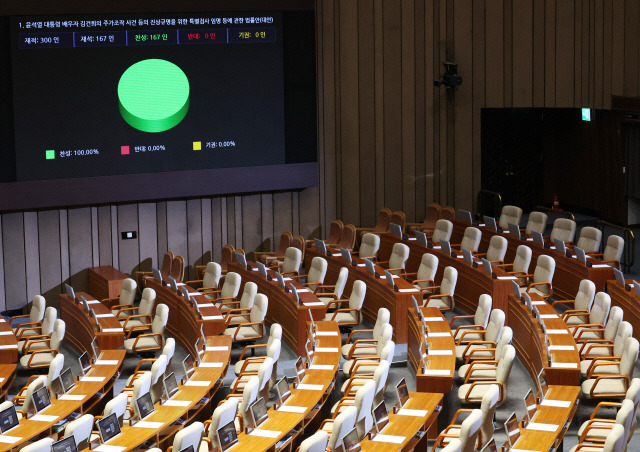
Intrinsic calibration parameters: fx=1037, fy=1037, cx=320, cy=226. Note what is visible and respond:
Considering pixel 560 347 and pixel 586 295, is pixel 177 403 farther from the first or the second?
pixel 586 295

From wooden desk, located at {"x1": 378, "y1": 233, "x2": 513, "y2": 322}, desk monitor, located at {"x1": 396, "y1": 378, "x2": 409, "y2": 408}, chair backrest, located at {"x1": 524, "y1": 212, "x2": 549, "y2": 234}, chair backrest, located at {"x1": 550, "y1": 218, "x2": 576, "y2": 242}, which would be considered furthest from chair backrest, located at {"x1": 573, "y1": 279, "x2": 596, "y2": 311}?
desk monitor, located at {"x1": 396, "y1": 378, "x2": 409, "y2": 408}

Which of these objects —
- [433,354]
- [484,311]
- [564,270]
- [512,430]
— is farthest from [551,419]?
[564,270]

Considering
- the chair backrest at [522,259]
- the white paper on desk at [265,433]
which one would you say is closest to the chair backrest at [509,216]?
the chair backrest at [522,259]

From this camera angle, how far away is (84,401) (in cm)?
948

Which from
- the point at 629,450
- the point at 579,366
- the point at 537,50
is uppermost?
the point at 537,50

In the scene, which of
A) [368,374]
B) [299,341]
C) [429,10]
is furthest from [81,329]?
[429,10]

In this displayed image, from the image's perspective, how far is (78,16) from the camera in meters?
14.1

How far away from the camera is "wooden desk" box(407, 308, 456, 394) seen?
927 centimetres

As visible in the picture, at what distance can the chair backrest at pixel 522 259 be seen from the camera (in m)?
13.3

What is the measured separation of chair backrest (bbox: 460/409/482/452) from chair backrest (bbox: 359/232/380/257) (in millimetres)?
7092

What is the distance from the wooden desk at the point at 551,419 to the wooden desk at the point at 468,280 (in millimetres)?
3498

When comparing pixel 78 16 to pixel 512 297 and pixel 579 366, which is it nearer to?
pixel 512 297

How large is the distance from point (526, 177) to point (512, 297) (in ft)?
27.7

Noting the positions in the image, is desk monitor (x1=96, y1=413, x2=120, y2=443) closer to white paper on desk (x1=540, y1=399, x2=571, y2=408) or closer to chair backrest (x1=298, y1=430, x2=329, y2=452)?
chair backrest (x1=298, y1=430, x2=329, y2=452)
